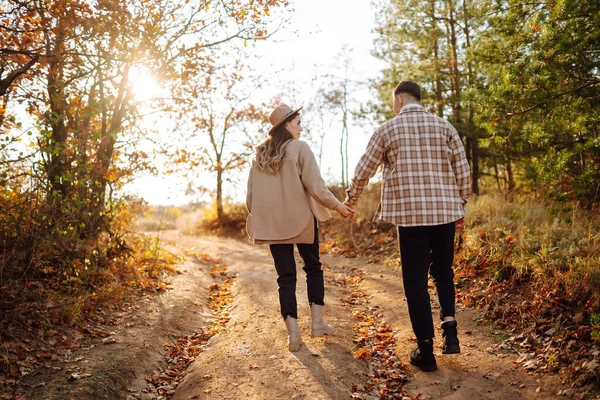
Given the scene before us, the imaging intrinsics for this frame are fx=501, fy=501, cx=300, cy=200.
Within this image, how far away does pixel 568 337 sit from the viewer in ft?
13.8

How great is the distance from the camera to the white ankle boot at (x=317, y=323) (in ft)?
15.7

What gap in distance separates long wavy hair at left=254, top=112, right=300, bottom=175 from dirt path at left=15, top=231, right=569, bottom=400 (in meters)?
1.69

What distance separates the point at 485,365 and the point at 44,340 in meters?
3.96

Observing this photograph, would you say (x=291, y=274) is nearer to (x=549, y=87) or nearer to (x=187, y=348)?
(x=187, y=348)

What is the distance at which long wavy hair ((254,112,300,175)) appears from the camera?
15.2 feet

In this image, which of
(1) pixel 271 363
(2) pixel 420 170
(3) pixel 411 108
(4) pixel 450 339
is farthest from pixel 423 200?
(1) pixel 271 363

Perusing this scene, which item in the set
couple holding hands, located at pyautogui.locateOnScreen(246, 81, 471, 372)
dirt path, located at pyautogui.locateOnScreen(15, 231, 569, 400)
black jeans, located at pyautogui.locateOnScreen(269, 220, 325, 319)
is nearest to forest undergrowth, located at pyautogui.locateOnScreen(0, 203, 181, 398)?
dirt path, located at pyautogui.locateOnScreen(15, 231, 569, 400)

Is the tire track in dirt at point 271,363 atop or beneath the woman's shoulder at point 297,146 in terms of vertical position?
beneath

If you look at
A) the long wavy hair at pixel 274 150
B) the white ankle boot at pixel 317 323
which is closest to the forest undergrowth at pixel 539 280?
the white ankle boot at pixel 317 323

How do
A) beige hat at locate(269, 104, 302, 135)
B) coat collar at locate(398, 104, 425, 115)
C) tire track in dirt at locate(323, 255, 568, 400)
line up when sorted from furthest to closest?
beige hat at locate(269, 104, 302, 135) < coat collar at locate(398, 104, 425, 115) < tire track in dirt at locate(323, 255, 568, 400)

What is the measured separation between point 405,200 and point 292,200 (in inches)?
43.7

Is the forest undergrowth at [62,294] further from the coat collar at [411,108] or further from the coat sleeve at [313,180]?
the coat collar at [411,108]

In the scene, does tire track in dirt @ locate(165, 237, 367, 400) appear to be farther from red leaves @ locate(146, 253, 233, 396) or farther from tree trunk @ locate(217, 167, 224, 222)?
tree trunk @ locate(217, 167, 224, 222)

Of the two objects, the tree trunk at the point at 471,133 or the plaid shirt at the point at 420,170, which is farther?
the tree trunk at the point at 471,133
